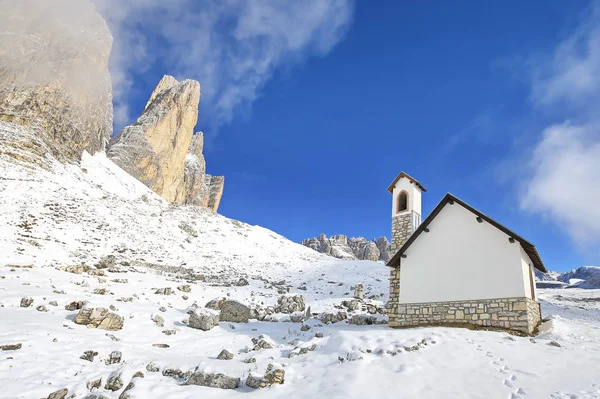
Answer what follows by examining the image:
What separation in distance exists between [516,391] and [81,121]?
224 ft

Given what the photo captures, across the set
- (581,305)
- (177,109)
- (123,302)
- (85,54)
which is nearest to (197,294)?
(123,302)

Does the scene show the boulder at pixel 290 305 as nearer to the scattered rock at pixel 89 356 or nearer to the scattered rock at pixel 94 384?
the scattered rock at pixel 89 356

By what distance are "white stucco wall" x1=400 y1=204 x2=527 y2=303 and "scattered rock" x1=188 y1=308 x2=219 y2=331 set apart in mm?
9937

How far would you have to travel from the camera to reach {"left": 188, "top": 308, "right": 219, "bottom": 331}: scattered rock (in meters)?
16.5

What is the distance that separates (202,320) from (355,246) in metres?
105

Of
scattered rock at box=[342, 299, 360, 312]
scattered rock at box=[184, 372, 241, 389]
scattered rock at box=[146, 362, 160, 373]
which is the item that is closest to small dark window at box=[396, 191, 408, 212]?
scattered rock at box=[342, 299, 360, 312]

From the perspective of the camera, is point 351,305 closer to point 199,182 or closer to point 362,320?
point 362,320

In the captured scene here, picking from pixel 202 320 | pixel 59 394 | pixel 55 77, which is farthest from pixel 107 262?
pixel 55 77

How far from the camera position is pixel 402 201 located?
76.1 feet

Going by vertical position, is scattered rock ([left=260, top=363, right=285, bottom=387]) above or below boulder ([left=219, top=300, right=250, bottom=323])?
below

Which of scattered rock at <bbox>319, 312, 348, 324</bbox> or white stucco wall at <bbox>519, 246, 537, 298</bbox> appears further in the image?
scattered rock at <bbox>319, 312, 348, 324</bbox>

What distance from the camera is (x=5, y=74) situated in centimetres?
5066

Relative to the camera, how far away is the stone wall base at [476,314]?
13539 millimetres

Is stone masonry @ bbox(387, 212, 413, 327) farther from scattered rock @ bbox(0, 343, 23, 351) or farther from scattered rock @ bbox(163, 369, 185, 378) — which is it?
scattered rock @ bbox(0, 343, 23, 351)
